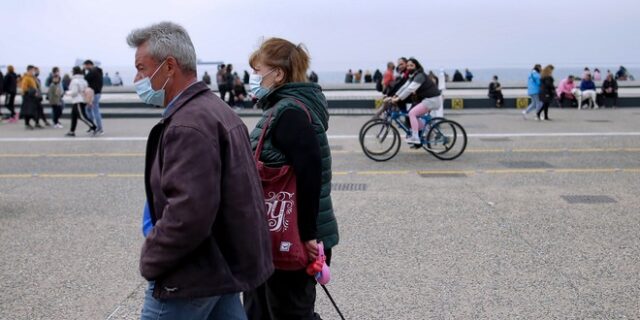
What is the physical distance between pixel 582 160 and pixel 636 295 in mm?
6873

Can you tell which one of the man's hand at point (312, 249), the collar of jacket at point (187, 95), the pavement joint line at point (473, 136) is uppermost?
the collar of jacket at point (187, 95)

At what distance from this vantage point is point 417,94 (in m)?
11.8

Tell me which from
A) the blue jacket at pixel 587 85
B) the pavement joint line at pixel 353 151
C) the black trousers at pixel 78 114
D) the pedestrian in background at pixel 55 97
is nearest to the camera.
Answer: the pavement joint line at pixel 353 151

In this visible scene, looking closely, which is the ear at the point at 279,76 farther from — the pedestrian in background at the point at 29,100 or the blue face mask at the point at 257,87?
the pedestrian in background at the point at 29,100

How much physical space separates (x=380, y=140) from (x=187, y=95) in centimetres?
937

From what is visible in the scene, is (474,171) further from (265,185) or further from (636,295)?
(265,185)

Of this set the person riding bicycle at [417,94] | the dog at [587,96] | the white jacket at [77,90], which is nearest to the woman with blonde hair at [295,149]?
the person riding bicycle at [417,94]

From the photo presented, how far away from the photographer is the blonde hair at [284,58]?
3.36 meters

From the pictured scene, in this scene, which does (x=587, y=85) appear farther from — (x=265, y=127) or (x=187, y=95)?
(x=187, y=95)

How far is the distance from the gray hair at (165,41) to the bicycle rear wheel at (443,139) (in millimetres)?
9362

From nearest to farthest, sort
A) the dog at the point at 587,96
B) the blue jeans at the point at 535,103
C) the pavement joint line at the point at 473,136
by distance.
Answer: the pavement joint line at the point at 473,136, the blue jeans at the point at 535,103, the dog at the point at 587,96

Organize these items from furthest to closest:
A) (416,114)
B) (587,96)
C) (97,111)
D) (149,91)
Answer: (587,96)
(97,111)
(416,114)
(149,91)

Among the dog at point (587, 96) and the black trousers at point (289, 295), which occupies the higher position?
the dog at point (587, 96)

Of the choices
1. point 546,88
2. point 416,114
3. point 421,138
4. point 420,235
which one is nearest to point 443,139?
point 421,138
